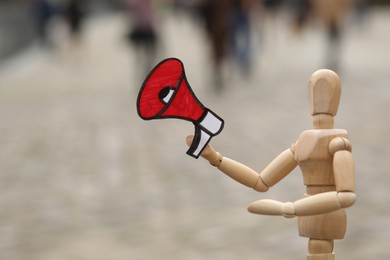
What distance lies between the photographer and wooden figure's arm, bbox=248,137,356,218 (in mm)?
1874

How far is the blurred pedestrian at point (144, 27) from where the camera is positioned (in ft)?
55.6

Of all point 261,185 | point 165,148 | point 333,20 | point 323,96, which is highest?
point 333,20

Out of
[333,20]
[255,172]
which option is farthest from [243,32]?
[255,172]

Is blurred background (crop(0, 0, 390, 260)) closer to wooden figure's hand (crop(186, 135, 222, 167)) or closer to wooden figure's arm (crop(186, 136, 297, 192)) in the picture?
wooden figure's arm (crop(186, 136, 297, 192))

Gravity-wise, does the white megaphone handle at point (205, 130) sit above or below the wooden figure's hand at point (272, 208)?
above

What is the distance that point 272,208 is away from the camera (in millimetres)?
1940

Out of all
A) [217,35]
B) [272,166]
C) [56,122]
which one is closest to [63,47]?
[217,35]

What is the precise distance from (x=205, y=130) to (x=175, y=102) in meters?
0.08

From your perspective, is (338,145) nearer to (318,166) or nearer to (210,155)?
(318,166)

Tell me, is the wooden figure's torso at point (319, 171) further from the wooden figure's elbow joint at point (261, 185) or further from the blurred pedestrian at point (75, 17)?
the blurred pedestrian at point (75, 17)

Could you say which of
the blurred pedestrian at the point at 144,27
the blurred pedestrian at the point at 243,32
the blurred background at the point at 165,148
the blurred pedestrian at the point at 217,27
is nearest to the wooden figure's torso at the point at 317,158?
the blurred background at the point at 165,148

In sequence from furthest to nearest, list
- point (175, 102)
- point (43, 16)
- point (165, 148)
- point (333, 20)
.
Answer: point (43, 16) < point (333, 20) < point (165, 148) < point (175, 102)

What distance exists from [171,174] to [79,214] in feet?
6.13

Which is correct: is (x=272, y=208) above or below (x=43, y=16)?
below
